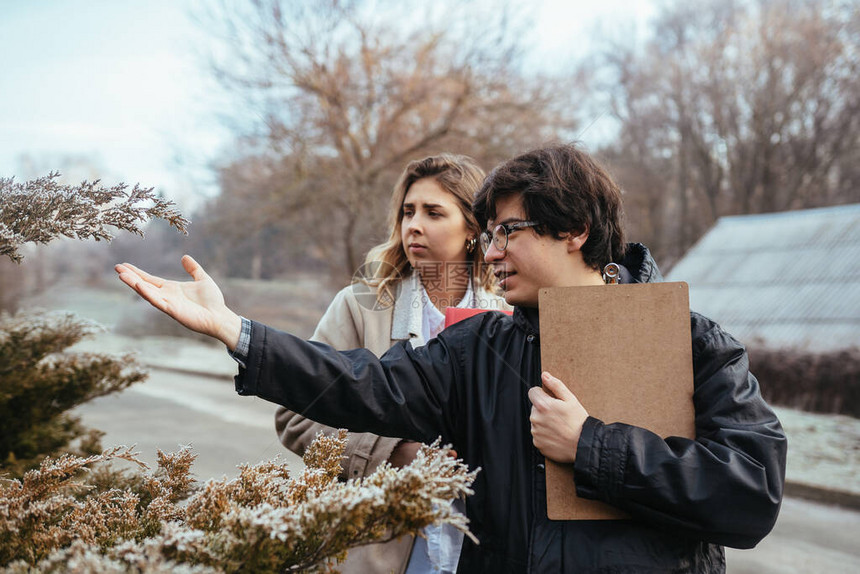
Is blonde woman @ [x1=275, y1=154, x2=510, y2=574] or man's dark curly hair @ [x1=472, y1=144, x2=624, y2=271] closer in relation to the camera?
man's dark curly hair @ [x1=472, y1=144, x2=624, y2=271]

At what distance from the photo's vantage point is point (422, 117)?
46.4ft

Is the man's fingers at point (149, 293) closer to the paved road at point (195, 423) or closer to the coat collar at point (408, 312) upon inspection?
the coat collar at point (408, 312)

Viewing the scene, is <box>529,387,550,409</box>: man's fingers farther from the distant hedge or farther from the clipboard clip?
the distant hedge

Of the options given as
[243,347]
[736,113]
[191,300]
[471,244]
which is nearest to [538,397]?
[243,347]

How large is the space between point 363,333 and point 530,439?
1087 mm

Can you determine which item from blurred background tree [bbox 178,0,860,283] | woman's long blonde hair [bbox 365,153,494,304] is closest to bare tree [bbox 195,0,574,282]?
blurred background tree [bbox 178,0,860,283]

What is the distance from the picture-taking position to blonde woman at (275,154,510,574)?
8.73ft

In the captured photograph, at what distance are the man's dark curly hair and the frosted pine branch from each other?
99 centimetres

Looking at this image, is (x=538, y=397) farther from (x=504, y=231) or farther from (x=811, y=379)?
(x=811, y=379)

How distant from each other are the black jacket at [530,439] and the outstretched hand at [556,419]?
0.03 meters

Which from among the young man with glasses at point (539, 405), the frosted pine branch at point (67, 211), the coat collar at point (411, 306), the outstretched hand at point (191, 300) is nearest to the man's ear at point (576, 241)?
the young man with glasses at point (539, 405)

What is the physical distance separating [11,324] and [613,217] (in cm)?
277

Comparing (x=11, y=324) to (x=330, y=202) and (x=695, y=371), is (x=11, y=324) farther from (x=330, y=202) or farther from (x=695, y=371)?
(x=330, y=202)

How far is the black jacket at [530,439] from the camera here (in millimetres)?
1499
